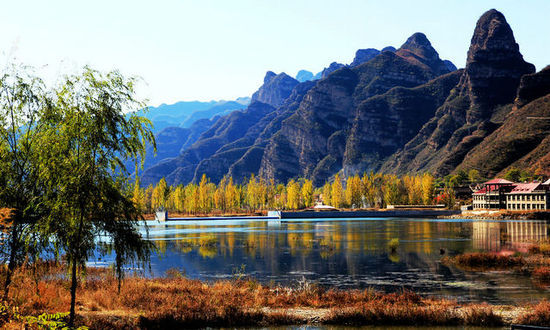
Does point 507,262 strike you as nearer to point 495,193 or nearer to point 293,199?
point 495,193

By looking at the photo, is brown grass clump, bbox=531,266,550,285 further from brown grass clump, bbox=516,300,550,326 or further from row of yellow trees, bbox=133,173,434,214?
row of yellow trees, bbox=133,173,434,214

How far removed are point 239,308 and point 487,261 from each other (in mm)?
27853

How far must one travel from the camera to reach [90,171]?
58.7ft

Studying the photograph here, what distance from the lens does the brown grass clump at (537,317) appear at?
65.9 ft

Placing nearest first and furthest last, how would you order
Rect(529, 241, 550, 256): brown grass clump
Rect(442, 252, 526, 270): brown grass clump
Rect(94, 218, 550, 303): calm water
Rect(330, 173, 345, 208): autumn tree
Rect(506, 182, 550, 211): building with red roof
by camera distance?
Rect(94, 218, 550, 303): calm water → Rect(442, 252, 526, 270): brown grass clump → Rect(529, 241, 550, 256): brown grass clump → Rect(506, 182, 550, 211): building with red roof → Rect(330, 173, 345, 208): autumn tree

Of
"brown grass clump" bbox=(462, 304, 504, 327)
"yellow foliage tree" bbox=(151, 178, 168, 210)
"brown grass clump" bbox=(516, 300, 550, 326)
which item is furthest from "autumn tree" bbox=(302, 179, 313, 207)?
"brown grass clump" bbox=(516, 300, 550, 326)

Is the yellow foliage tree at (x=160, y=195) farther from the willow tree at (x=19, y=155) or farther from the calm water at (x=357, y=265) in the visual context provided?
the willow tree at (x=19, y=155)

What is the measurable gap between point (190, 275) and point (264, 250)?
19334 mm

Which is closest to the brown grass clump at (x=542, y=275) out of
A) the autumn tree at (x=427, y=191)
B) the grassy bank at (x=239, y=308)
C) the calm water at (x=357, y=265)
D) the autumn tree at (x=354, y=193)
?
the calm water at (x=357, y=265)


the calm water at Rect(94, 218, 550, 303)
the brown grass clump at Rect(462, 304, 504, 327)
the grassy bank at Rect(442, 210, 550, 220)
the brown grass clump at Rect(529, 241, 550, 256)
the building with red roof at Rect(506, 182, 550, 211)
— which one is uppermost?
the building with red roof at Rect(506, 182, 550, 211)

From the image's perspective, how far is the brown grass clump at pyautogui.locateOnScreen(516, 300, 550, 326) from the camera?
65.9 ft

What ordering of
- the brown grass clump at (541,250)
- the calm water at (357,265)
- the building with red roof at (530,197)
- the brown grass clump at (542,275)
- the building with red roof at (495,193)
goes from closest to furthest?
the calm water at (357,265) < the brown grass clump at (542,275) < the brown grass clump at (541,250) < the building with red roof at (530,197) < the building with red roof at (495,193)

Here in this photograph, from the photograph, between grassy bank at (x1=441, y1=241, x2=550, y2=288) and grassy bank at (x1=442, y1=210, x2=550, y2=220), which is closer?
grassy bank at (x1=441, y1=241, x2=550, y2=288)

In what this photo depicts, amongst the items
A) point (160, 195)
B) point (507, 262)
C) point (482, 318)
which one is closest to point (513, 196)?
point (160, 195)
